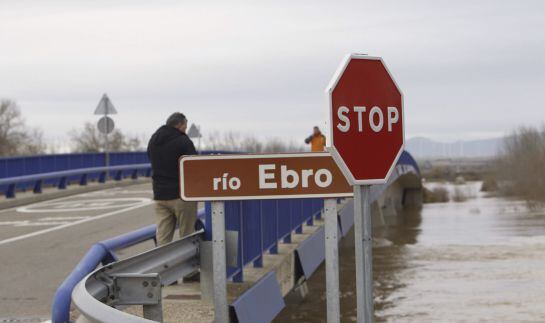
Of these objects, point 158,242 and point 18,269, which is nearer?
point 158,242

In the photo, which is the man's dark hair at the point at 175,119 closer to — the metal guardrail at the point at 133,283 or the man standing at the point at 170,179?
the man standing at the point at 170,179

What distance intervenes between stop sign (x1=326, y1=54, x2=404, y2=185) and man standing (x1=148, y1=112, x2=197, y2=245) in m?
5.03

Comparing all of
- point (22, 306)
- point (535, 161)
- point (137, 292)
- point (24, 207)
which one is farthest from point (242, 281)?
point (535, 161)

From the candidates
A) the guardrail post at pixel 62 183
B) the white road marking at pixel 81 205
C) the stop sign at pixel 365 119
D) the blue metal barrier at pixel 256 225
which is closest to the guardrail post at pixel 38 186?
the white road marking at pixel 81 205

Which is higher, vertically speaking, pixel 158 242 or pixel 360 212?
pixel 360 212

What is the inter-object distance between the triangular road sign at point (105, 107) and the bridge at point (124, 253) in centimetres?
281

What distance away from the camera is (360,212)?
15.4 feet

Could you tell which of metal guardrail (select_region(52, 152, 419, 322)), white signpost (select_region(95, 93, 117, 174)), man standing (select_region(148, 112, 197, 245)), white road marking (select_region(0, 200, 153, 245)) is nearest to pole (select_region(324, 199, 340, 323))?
metal guardrail (select_region(52, 152, 419, 322))

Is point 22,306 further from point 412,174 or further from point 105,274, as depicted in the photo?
point 412,174

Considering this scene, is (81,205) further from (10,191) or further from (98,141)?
(98,141)

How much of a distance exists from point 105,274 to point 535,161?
237 feet

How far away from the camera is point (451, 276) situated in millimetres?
22906

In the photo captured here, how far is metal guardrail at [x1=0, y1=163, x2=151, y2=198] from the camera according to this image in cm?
2403

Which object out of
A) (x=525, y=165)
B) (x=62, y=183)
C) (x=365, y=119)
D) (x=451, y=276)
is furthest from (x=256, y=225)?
(x=525, y=165)
